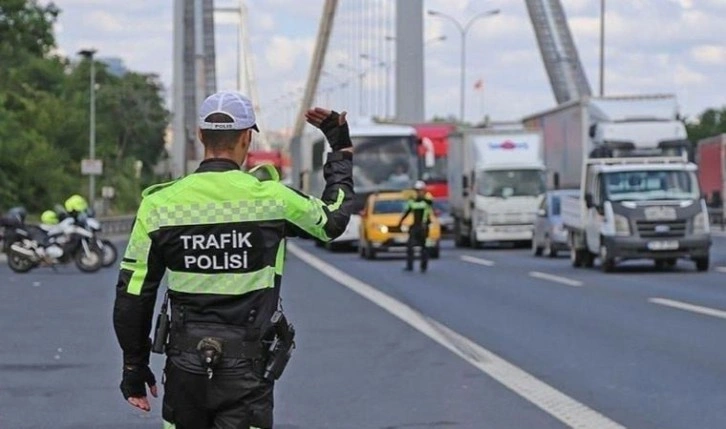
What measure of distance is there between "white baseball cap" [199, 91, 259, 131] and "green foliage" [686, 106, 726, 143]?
9656 centimetres

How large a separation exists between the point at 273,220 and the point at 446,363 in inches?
339

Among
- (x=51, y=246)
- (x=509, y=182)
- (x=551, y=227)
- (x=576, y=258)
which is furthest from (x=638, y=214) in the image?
(x=509, y=182)

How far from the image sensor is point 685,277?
2817 centimetres

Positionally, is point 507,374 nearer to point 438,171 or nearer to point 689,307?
point 689,307

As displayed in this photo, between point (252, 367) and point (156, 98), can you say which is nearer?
point (252, 367)

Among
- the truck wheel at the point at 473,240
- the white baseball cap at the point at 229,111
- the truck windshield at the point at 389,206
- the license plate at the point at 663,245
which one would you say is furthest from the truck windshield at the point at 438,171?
the white baseball cap at the point at 229,111

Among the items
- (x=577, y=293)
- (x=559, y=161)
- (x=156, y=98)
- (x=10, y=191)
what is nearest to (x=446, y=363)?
(x=577, y=293)

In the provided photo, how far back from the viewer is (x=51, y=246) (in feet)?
104

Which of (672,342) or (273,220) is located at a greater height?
(273,220)

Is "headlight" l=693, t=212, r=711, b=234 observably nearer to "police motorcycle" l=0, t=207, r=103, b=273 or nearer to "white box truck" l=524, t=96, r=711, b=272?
"white box truck" l=524, t=96, r=711, b=272

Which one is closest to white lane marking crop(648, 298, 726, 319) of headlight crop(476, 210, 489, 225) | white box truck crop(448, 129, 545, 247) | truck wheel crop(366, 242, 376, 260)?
truck wheel crop(366, 242, 376, 260)

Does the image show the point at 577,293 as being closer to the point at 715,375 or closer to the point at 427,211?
the point at 427,211

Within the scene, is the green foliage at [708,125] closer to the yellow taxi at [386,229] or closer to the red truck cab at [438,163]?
the red truck cab at [438,163]

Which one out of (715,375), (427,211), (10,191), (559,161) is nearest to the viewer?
(715,375)
